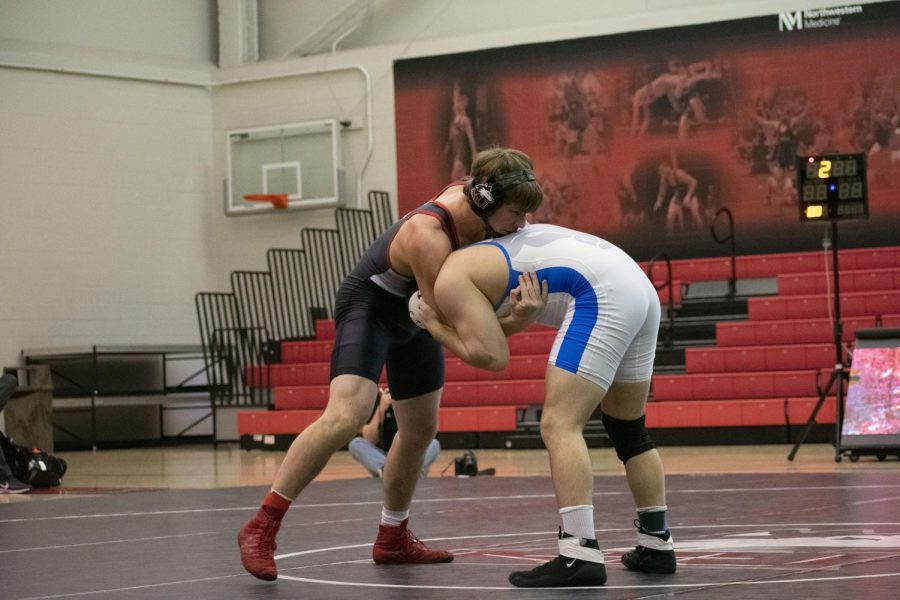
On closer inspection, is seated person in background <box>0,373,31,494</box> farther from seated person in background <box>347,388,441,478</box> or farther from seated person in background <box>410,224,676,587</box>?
seated person in background <box>410,224,676,587</box>

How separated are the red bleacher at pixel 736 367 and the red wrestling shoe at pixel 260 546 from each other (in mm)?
7456

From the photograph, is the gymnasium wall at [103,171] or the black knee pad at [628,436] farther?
the gymnasium wall at [103,171]

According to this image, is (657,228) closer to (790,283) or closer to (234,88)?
(790,283)

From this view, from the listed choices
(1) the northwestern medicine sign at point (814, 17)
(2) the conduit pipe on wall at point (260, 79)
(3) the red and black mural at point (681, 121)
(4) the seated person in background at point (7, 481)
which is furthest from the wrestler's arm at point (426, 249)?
(2) the conduit pipe on wall at point (260, 79)

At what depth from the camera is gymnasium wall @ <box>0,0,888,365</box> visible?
1480 cm

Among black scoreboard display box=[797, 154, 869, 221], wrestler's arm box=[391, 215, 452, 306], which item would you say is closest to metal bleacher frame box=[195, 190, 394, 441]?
black scoreboard display box=[797, 154, 869, 221]

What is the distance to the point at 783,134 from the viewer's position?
46.5 feet

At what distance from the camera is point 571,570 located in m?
3.40

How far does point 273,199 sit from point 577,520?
12.5 meters

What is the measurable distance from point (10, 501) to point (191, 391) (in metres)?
8.08

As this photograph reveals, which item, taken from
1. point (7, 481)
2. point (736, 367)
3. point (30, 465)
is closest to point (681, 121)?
point (736, 367)

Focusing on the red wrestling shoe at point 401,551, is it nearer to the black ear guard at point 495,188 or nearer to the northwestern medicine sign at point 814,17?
the black ear guard at point 495,188

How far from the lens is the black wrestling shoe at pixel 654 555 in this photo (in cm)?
364

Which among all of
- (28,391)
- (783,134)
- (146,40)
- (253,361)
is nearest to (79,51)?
(146,40)
